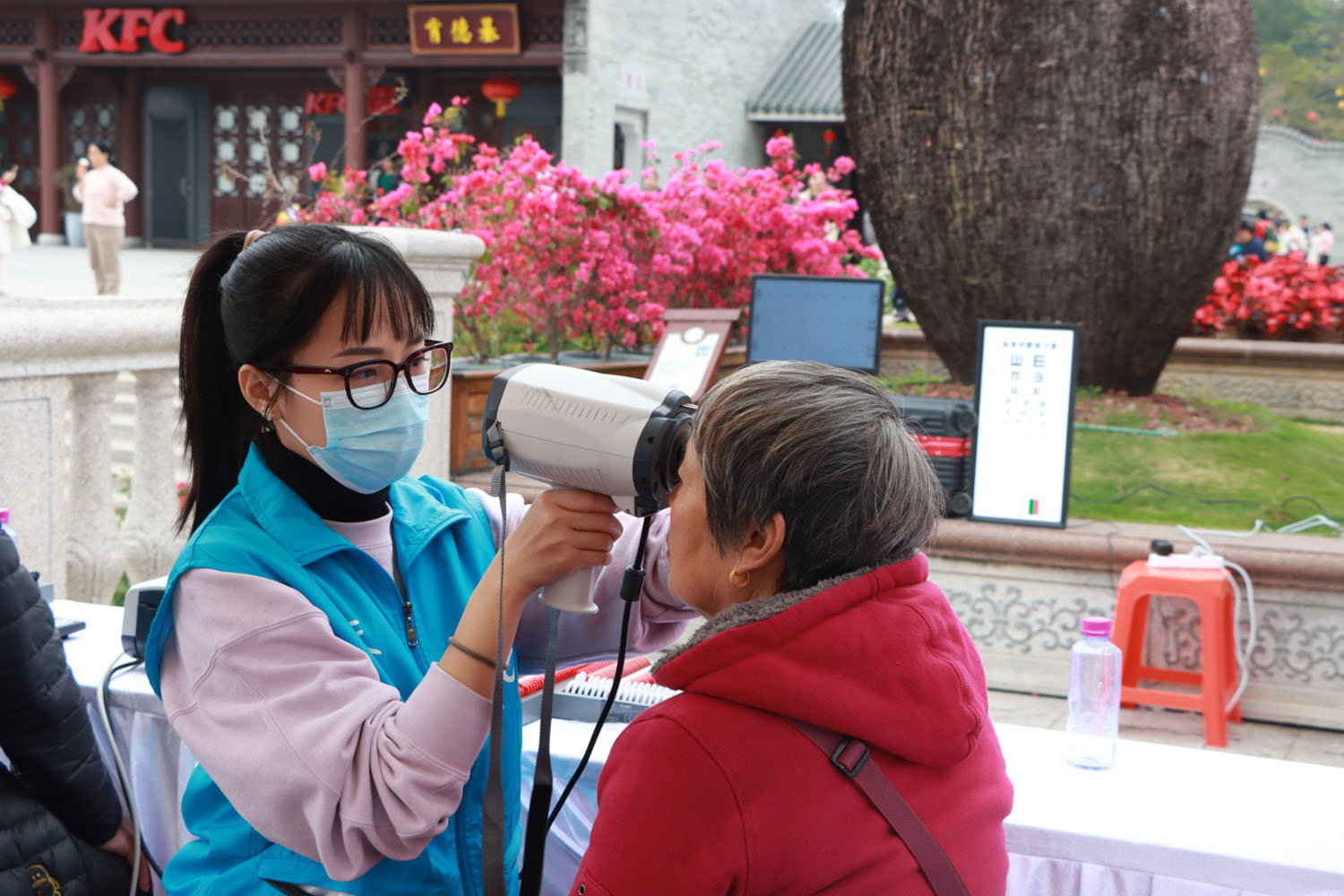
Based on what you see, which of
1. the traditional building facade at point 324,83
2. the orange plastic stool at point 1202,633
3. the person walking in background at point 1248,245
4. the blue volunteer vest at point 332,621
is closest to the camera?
the blue volunteer vest at point 332,621

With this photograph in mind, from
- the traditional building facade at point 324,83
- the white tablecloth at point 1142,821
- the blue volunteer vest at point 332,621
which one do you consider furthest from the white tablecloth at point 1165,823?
the traditional building facade at point 324,83

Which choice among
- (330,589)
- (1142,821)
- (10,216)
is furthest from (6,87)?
(1142,821)

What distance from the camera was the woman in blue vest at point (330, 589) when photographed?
125 cm

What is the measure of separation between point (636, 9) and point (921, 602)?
679 inches

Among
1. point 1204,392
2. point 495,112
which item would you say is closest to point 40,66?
point 495,112

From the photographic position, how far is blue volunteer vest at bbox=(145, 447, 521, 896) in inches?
52.9

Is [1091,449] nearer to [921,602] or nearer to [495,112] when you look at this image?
[921,602]

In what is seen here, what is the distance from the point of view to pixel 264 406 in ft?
4.78

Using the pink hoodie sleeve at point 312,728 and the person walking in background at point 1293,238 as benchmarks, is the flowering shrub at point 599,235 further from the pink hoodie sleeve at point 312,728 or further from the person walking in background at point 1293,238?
the person walking in background at point 1293,238

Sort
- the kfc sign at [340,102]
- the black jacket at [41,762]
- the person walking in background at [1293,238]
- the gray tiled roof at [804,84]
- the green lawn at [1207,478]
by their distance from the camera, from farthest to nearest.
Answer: the person walking in background at [1293,238] → the gray tiled roof at [804,84] → the kfc sign at [340,102] → the green lawn at [1207,478] → the black jacket at [41,762]

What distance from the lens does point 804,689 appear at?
3.60 feet

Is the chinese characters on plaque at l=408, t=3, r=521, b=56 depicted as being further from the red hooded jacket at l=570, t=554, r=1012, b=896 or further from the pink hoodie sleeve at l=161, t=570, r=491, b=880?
the red hooded jacket at l=570, t=554, r=1012, b=896

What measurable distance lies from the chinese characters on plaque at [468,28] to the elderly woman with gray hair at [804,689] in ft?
52.9

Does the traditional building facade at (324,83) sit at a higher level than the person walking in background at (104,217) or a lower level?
higher
